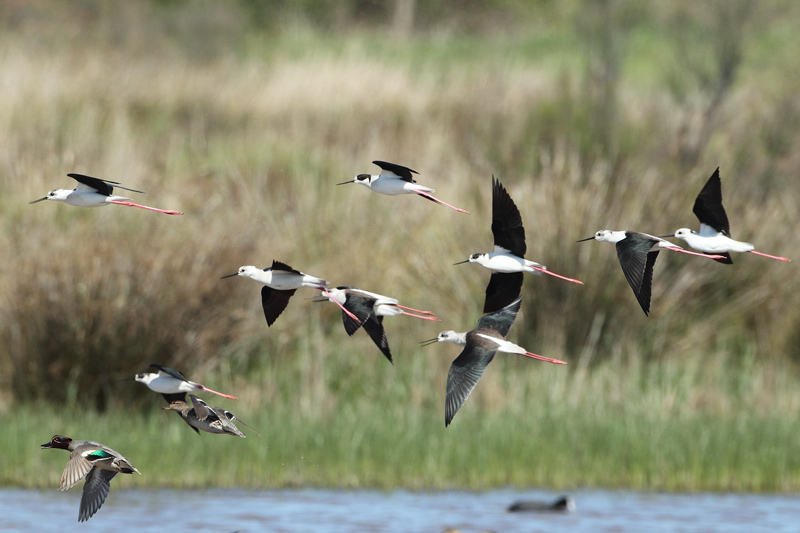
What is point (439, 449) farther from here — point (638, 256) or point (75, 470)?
point (638, 256)

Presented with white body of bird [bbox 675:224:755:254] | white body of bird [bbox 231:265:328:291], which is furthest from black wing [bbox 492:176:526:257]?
white body of bird [bbox 231:265:328:291]

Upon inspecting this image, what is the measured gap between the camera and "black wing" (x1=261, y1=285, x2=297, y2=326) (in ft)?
21.6

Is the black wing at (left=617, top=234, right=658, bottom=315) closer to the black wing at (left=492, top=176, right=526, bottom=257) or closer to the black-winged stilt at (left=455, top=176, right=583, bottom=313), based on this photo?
the black-winged stilt at (left=455, top=176, right=583, bottom=313)

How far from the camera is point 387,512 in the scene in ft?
39.1

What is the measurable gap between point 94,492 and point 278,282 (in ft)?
4.16

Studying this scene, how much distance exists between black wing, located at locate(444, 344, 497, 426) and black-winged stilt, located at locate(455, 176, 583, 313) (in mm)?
417

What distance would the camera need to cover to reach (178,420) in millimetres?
13375

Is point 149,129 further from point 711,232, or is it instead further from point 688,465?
point 711,232

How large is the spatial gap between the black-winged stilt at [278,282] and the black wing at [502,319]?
630 millimetres

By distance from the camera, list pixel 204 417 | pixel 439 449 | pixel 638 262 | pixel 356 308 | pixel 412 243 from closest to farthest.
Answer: pixel 638 262
pixel 356 308
pixel 204 417
pixel 439 449
pixel 412 243

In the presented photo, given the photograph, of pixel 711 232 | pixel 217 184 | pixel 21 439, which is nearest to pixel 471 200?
pixel 217 184

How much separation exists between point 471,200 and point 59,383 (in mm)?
6285

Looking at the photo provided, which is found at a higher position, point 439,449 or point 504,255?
point 504,255

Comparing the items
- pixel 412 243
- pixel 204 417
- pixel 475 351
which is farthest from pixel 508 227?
pixel 412 243
